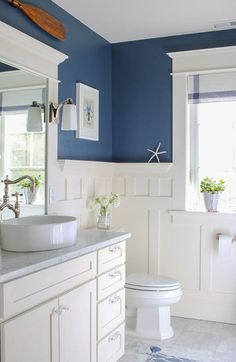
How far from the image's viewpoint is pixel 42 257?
197 cm

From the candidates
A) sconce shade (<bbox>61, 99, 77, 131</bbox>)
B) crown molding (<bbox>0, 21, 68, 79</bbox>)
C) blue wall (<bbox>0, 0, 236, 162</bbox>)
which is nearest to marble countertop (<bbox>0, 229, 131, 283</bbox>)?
sconce shade (<bbox>61, 99, 77, 131</bbox>)

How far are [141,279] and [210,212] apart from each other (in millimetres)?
786

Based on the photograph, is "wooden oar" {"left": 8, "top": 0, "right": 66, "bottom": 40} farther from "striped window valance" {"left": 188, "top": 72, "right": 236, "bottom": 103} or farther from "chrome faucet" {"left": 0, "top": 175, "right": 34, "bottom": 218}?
"striped window valance" {"left": 188, "top": 72, "right": 236, "bottom": 103}

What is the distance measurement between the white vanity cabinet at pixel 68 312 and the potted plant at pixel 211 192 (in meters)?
1.07

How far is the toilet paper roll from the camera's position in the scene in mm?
3404

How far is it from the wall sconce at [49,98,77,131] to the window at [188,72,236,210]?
1149 mm

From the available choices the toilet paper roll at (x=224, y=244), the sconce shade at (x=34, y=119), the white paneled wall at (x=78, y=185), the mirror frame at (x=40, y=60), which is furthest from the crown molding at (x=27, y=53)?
the toilet paper roll at (x=224, y=244)

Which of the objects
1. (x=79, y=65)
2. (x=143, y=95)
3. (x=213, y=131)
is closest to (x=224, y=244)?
(x=213, y=131)

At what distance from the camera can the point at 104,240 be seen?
251cm

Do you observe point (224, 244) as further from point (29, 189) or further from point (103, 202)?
point (29, 189)

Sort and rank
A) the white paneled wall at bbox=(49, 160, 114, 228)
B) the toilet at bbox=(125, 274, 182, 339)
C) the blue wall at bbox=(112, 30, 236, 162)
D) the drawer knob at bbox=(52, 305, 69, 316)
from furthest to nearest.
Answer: the blue wall at bbox=(112, 30, 236, 162) < the toilet at bbox=(125, 274, 182, 339) < the white paneled wall at bbox=(49, 160, 114, 228) < the drawer knob at bbox=(52, 305, 69, 316)

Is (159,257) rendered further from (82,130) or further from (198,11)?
(198,11)

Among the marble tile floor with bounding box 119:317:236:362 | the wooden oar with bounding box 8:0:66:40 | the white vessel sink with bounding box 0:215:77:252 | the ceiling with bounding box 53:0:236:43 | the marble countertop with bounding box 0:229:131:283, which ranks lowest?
the marble tile floor with bounding box 119:317:236:362

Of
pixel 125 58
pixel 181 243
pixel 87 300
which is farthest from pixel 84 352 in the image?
pixel 125 58
